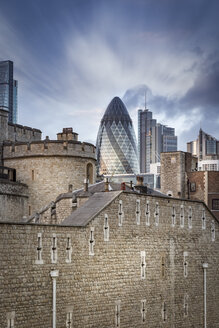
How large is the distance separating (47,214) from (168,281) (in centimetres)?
1012

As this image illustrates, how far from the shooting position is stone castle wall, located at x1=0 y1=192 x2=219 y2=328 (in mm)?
32312

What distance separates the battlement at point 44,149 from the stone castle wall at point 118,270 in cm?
1477

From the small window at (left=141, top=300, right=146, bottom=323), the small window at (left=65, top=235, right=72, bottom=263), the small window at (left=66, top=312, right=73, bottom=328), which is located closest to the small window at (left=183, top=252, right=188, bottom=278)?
the small window at (left=141, top=300, right=146, bottom=323)

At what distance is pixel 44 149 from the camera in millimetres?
58219

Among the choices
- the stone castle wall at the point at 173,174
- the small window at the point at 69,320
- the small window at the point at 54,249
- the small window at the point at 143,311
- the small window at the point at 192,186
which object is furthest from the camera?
the small window at the point at 192,186

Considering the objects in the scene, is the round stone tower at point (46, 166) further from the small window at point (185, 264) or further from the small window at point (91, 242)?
the small window at point (91, 242)

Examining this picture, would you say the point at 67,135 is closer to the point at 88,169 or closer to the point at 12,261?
the point at 88,169

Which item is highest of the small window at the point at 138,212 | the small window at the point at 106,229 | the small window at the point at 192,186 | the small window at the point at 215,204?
the small window at the point at 192,186

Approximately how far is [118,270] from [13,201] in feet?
55.5

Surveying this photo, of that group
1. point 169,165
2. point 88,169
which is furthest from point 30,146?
point 169,165

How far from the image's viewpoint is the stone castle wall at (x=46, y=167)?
57.4m

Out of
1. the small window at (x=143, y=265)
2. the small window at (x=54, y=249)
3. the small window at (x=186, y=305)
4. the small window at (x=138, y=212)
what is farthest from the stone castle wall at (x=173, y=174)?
the small window at (x=54, y=249)

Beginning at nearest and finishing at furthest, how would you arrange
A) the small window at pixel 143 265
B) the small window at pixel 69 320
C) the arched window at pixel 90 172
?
the small window at pixel 69 320, the small window at pixel 143 265, the arched window at pixel 90 172

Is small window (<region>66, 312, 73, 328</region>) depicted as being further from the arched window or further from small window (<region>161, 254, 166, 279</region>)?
the arched window
